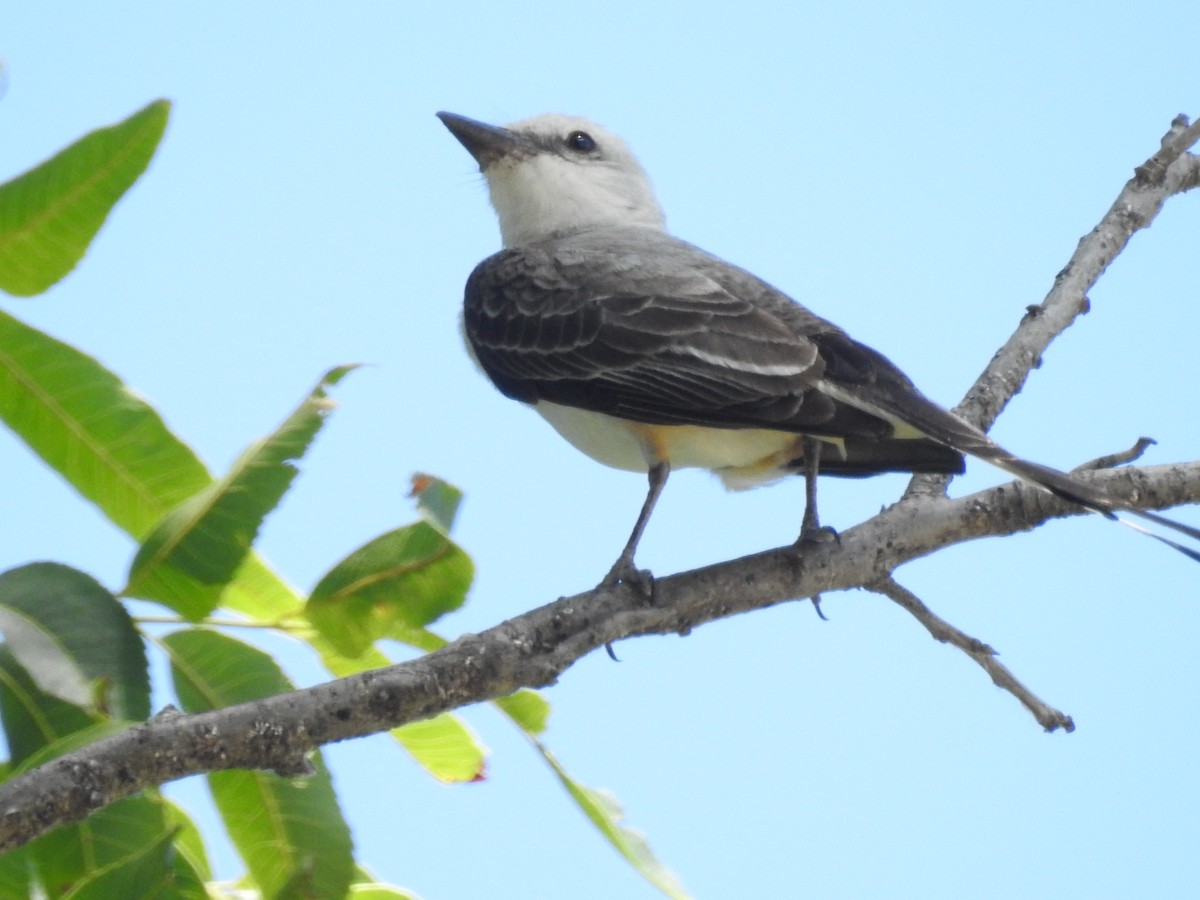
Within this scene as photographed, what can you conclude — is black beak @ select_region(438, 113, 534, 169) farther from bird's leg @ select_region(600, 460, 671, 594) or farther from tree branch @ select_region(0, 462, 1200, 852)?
tree branch @ select_region(0, 462, 1200, 852)

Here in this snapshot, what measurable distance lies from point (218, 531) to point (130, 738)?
0.51 metres

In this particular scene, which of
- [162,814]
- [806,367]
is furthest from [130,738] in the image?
[806,367]

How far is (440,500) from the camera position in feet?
10.9

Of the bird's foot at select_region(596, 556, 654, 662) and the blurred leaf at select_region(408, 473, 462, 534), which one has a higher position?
the bird's foot at select_region(596, 556, 654, 662)

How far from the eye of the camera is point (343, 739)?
127 inches

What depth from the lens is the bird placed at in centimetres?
454

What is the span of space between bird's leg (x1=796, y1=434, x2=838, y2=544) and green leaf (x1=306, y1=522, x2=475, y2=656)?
161cm

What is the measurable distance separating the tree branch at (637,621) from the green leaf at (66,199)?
1256 millimetres

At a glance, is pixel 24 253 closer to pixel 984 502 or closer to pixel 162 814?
pixel 162 814

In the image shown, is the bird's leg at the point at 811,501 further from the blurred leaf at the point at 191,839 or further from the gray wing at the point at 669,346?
the blurred leaf at the point at 191,839

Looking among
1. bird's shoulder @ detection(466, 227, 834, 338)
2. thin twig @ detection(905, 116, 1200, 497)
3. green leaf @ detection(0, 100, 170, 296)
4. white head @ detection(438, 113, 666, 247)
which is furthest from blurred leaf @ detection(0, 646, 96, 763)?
white head @ detection(438, 113, 666, 247)

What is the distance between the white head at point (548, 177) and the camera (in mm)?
6742

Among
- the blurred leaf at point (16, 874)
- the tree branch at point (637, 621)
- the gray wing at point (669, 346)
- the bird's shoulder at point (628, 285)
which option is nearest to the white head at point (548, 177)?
the bird's shoulder at point (628, 285)

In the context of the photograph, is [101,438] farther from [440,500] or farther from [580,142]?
[580,142]
